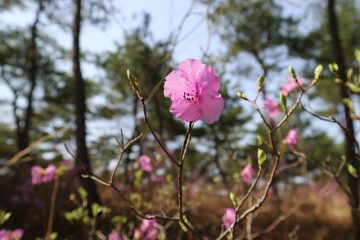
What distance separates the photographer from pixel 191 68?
1188 millimetres

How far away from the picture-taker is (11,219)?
678 cm

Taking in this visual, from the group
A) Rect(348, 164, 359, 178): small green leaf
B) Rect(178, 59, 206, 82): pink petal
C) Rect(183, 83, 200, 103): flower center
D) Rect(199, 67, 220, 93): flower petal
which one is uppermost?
Rect(178, 59, 206, 82): pink petal

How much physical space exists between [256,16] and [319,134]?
7.56 meters

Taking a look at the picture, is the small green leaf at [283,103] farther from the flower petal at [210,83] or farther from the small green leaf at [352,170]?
the small green leaf at [352,170]

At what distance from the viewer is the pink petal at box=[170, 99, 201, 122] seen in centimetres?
114

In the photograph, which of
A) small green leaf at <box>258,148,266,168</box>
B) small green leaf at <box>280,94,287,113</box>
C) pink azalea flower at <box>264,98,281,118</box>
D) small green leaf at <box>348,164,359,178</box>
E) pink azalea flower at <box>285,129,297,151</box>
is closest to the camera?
small green leaf at <box>258,148,266,168</box>

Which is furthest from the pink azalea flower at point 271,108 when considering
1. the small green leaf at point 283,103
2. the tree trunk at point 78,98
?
the tree trunk at point 78,98

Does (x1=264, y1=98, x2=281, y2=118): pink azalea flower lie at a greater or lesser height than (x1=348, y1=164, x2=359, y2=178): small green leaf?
greater

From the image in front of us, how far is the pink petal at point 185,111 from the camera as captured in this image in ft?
3.74

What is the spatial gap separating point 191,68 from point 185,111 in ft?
0.43

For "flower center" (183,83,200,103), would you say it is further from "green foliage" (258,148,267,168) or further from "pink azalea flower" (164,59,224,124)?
"green foliage" (258,148,267,168)

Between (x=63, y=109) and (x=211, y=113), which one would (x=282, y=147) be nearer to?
(x=211, y=113)

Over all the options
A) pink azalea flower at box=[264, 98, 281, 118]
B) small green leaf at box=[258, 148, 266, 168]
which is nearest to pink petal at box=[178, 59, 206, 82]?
small green leaf at box=[258, 148, 266, 168]

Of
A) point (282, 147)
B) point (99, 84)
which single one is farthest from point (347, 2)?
point (282, 147)
